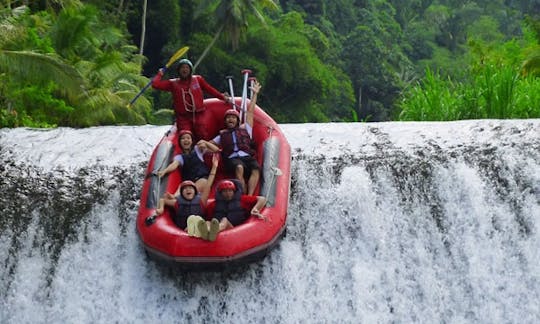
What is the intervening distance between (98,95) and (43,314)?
6.65 metres

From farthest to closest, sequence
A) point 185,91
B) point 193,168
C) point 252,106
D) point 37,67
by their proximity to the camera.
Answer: point 37,67 → point 252,106 → point 185,91 → point 193,168

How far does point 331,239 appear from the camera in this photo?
8.38 meters

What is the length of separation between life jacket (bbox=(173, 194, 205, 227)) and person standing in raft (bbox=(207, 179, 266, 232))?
0.45 feet

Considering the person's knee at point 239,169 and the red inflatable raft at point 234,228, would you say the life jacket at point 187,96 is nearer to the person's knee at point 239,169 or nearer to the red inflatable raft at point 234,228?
the red inflatable raft at point 234,228

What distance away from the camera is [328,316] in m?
7.67

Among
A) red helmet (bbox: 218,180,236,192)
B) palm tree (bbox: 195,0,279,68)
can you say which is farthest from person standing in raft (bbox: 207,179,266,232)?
palm tree (bbox: 195,0,279,68)

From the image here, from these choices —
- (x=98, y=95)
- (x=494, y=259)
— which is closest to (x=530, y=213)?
(x=494, y=259)

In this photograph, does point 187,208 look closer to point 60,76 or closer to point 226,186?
point 226,186

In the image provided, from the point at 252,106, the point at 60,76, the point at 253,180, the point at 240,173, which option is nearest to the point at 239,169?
the point at 240,173

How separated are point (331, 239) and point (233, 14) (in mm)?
16805

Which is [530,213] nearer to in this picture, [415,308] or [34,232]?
[415,308]

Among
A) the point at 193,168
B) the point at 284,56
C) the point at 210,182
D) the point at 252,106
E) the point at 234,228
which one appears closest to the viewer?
the point at 234,228

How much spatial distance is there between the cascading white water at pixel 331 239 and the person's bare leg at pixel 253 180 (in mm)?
480

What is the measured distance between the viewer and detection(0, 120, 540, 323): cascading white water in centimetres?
775
